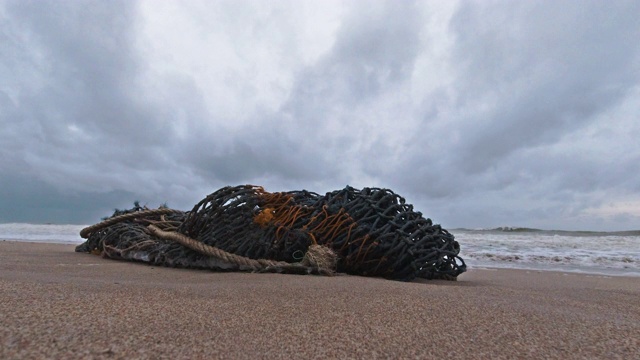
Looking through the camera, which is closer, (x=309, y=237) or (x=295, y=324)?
(x=295, y=324)

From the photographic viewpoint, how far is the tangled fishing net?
279 cm

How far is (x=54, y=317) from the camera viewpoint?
117cm

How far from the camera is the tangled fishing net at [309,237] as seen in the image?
9.15 ft

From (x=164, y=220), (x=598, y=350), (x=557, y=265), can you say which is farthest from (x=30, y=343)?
(x=557, y=265)

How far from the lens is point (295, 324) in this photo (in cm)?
134

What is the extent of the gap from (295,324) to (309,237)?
1528 mm

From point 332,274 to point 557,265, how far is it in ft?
15.3

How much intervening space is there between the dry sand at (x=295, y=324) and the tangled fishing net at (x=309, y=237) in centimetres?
79

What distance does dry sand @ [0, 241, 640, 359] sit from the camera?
1025 millimetres

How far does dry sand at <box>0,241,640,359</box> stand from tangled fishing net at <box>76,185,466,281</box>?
787 millimetres

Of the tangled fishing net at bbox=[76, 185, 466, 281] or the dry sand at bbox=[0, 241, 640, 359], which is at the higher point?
the tangled fishing net at bbox=[76, 185, 466, 281]

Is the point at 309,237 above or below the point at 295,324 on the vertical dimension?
above

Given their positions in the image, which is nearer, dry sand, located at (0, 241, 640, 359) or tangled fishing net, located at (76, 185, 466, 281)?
dry sand, located at (0, 241, 640, 359)

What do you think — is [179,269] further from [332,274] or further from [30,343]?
[30,343]
